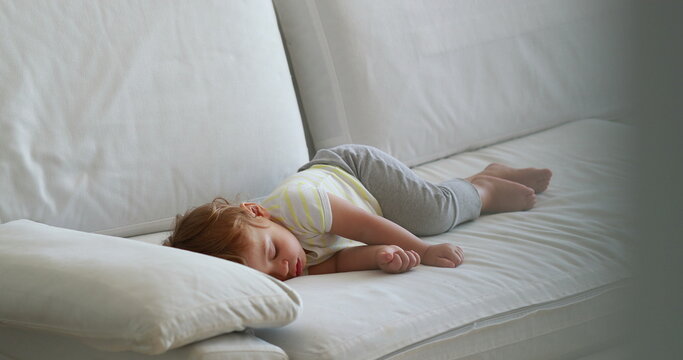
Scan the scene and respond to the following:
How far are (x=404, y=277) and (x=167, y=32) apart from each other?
67 centimetres

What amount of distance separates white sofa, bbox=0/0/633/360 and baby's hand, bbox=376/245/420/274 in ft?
0.07

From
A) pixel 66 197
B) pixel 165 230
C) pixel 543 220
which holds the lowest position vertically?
pixel 543 220

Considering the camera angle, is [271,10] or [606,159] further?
[271,10]

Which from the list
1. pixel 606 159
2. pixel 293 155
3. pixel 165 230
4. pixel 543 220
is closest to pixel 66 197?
pixel 165 230

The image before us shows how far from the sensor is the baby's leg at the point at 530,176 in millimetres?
1583

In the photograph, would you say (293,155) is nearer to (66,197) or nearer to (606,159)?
(66,197)

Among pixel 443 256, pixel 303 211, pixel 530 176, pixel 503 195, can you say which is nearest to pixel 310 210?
pixel 303 211

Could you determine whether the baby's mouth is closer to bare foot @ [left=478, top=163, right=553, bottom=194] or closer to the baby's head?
the baby's head

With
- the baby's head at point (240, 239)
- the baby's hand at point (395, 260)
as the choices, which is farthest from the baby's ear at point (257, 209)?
the baby's hand at point (395, 260)

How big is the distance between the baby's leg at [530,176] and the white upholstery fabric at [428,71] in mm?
209

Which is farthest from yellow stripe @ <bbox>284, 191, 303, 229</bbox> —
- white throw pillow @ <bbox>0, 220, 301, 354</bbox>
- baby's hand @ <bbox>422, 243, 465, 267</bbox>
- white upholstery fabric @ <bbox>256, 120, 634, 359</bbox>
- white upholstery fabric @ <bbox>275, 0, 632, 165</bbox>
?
white upholstery fabric @ <bbox>275, 0, 632, 165</bbox>

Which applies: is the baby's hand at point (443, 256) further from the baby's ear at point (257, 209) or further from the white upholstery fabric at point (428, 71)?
the white upholstery fabric at point (428, 71)

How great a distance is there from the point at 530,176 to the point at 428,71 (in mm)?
389

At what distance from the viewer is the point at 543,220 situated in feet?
4.49
